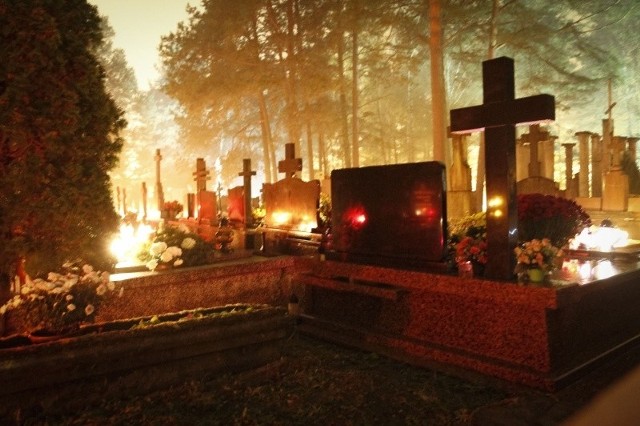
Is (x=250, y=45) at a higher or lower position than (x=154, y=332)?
higher

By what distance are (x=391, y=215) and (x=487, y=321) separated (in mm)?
1749

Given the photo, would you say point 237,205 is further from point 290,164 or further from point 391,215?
point 391,215

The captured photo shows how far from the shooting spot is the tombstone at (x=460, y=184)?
12.0 m

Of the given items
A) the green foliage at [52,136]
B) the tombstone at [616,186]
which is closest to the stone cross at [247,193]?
the green foliage at [52,136]

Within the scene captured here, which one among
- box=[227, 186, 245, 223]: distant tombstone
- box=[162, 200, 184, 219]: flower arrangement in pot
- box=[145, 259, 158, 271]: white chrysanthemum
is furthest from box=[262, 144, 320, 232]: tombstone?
box=[162, 200, 184, 219]: flower arrangement in pot

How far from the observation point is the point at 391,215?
627 centimetres

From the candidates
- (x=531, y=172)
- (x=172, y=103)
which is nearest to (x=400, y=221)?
(x=531, y=172)

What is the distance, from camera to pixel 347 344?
20.6 ft

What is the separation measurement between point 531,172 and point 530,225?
576cm

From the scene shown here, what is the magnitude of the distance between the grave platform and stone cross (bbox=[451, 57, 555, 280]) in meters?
0.38

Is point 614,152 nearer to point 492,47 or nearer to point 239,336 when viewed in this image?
point 492,47

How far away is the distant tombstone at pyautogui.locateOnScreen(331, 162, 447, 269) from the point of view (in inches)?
228

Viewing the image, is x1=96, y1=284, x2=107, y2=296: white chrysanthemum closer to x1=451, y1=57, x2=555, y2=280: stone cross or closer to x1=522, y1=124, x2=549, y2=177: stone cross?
x1=451, y1=57, x2=555, y2=280: stone cross

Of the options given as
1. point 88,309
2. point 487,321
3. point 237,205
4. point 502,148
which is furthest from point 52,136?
point 237,205
